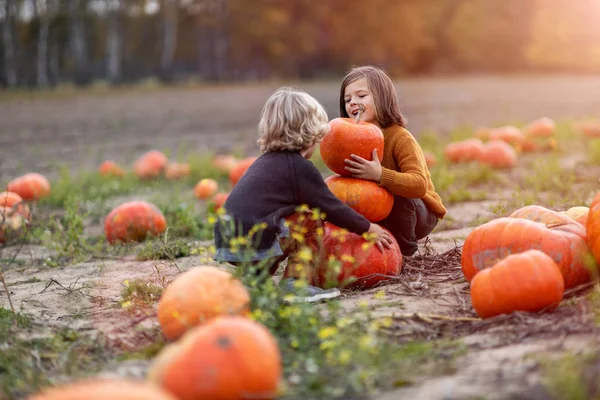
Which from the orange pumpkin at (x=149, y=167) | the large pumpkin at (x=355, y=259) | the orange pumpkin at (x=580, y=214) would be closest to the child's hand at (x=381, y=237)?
the large pumpkin at (x=355, y=259)

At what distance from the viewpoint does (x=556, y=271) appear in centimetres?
347

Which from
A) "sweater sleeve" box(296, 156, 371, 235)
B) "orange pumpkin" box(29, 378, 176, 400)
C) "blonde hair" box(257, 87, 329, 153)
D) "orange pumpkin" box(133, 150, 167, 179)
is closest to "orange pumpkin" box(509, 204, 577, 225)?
"sweater sleeve" box(296, 156, 371, 235)

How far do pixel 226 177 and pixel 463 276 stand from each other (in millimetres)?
5353

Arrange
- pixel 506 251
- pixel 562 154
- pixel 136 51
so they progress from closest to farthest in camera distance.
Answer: pixel 506 251
pixel 562 154
pixel 136 51

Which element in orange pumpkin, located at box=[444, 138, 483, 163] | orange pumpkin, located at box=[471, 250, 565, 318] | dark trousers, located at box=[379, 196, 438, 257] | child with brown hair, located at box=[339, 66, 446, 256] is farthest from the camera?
orange pumpkin, located at box=[444, 138, 483, 163]

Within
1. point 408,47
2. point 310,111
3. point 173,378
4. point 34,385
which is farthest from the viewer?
point 408,47

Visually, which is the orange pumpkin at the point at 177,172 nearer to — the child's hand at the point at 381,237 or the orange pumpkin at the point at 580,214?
the child's hand at the point at 381,237

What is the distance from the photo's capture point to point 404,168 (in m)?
4.56

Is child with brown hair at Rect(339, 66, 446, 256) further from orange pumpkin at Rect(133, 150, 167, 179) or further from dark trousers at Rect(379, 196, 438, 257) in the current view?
orange pumpkin at Rect(133, 150, 167, 179)

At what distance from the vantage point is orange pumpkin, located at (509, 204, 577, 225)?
161 inches

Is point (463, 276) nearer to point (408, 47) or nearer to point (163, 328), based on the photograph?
point (163, 328)

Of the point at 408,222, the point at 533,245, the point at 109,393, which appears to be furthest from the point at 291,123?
the point at 109,393

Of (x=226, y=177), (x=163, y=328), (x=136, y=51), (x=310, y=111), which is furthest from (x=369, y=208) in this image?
(x=136, y=51)

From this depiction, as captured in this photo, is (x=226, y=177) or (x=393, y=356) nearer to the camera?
(x=393, y=356)
